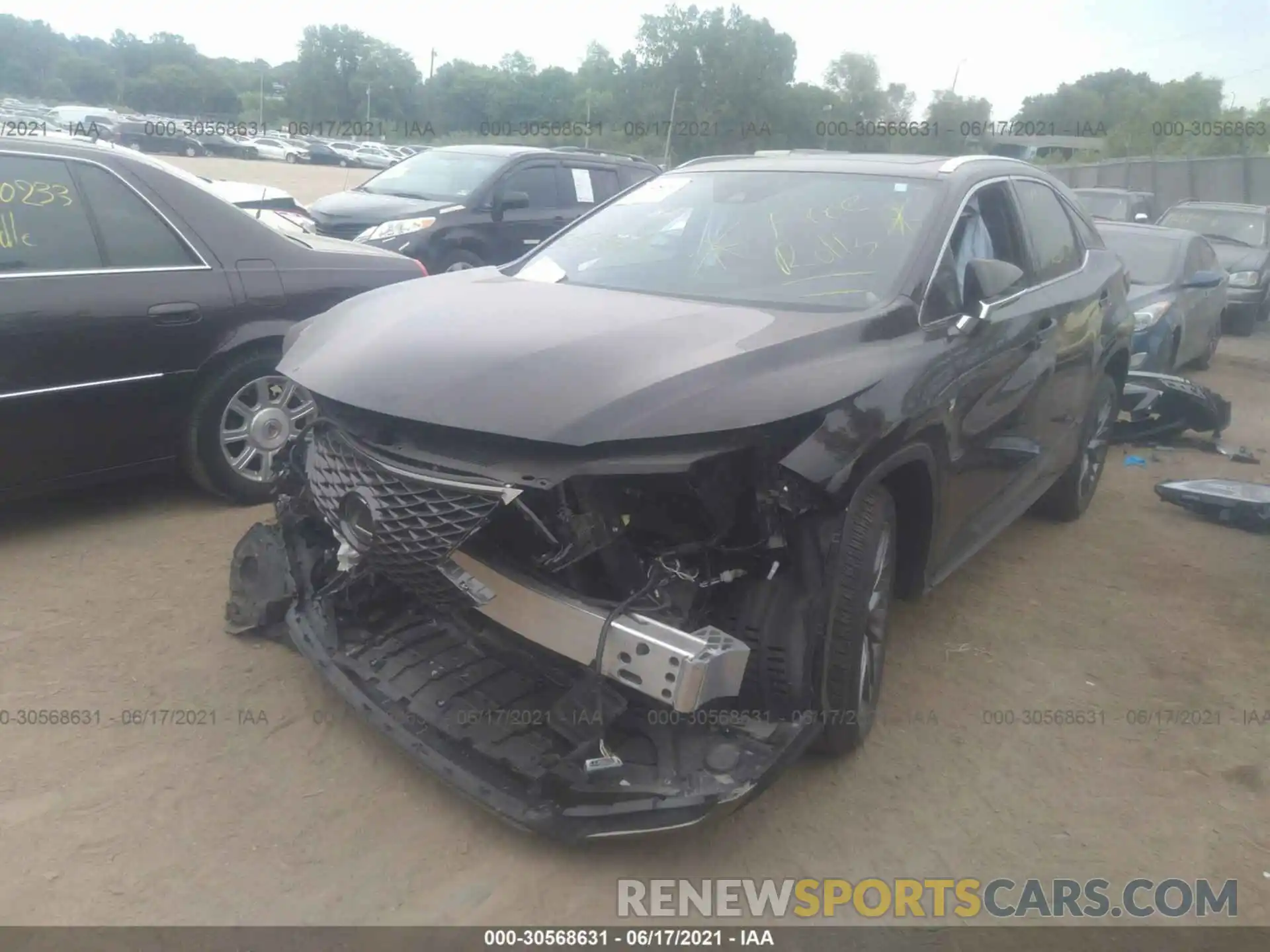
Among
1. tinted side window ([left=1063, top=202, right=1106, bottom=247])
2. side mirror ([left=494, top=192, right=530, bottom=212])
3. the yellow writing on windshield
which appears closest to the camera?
the yellow writing on windshield

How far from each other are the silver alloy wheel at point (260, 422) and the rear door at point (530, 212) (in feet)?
15.6

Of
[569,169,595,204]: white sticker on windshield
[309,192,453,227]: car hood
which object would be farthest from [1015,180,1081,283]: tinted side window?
[569,169,595,204]: white sticker on windshield

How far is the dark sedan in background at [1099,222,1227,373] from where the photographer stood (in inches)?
338

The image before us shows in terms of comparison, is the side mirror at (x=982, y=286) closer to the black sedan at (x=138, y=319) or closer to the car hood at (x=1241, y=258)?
the black sedan at (x=138, y=319)

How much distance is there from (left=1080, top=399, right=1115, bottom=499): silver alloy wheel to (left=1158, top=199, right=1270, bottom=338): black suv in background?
9.79 metres

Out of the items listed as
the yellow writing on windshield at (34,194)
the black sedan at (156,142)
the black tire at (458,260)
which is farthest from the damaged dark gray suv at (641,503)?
the black sedan at (156,142)

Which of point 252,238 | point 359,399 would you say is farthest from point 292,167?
point 359,399

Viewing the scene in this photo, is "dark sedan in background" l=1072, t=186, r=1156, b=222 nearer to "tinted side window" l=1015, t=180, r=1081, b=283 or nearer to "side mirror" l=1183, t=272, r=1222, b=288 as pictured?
"side mirror" l=1183, t=272, r=1222, b=288

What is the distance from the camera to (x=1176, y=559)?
522 centimetres

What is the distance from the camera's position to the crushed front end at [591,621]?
2.58 meters

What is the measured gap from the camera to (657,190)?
14.8 feet

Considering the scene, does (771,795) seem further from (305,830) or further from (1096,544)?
(1096,544)

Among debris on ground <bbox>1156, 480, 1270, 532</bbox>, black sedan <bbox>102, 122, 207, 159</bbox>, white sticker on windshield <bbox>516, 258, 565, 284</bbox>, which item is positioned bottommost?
debris on ground <bbox>1156, 480, 1270, 532</bbox>

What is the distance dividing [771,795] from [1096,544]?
3.12 m
